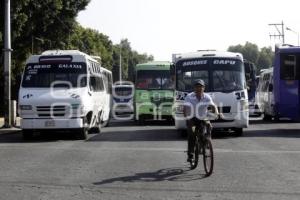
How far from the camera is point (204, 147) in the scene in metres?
11.5

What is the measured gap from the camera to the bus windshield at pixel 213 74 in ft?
65.7

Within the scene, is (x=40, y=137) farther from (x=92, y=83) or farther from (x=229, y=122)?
(x=229, y=122)

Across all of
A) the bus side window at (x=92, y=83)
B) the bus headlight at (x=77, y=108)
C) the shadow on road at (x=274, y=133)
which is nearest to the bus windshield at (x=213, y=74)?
the shadow on road at (x=274, y=133)

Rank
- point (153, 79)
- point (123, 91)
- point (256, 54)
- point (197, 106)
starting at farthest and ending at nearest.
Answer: point (256, 54) < point (123, 91) < point (153, 79) < point (197, 106)

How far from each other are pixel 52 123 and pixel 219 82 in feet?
17.7

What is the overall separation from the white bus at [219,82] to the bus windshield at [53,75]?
10.3 ft

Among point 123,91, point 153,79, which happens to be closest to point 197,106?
point 153,79

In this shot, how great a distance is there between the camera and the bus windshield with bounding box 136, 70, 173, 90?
2805 centimetres

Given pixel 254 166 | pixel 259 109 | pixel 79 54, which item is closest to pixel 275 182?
pixel 254 166

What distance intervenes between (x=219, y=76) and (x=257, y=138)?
7.57ft

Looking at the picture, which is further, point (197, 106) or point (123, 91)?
point (123, 91)

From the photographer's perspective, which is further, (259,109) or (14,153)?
(259,109)

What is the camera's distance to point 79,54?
20.5 meters

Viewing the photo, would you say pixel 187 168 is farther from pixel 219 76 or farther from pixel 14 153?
pixel 219 76
